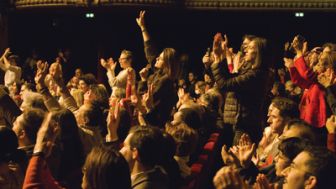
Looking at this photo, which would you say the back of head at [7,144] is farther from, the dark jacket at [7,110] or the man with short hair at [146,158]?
the dark jacket at [7,110]

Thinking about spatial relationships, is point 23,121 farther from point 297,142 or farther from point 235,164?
point 297,142

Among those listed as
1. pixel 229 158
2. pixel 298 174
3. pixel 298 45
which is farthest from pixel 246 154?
pixel 298 45

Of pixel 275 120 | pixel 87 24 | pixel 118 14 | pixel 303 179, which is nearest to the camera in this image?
pixel 303 179

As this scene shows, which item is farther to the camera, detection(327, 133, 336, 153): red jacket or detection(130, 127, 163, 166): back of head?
detection(327, 133, 336, 153): red jacket

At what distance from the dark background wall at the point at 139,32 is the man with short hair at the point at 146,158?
807 cm

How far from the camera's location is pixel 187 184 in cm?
399

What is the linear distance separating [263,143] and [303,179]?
7.86ft

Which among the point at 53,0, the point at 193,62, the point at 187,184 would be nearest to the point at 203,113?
the point at 187,184

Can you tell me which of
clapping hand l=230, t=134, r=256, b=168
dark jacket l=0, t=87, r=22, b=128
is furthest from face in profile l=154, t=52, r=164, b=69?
clapping hand l=230, t=134, r=256, b=168

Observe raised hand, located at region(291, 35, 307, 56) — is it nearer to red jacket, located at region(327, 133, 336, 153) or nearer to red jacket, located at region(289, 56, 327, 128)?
red jacket, located at region(289, 56, 327, 128)

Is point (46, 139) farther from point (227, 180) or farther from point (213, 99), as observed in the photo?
point (213, 99)

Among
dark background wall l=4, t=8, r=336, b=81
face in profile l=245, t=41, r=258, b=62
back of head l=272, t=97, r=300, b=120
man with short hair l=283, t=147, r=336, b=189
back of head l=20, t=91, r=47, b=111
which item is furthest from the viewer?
dark background wall l=4, t=8, r=336, b=81

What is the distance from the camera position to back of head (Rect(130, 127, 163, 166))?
11.0 feet

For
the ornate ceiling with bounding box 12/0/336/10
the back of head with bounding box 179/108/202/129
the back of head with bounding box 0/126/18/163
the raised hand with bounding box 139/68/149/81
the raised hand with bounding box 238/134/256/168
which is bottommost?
the raised hand with bounding box 238/134/256/168
